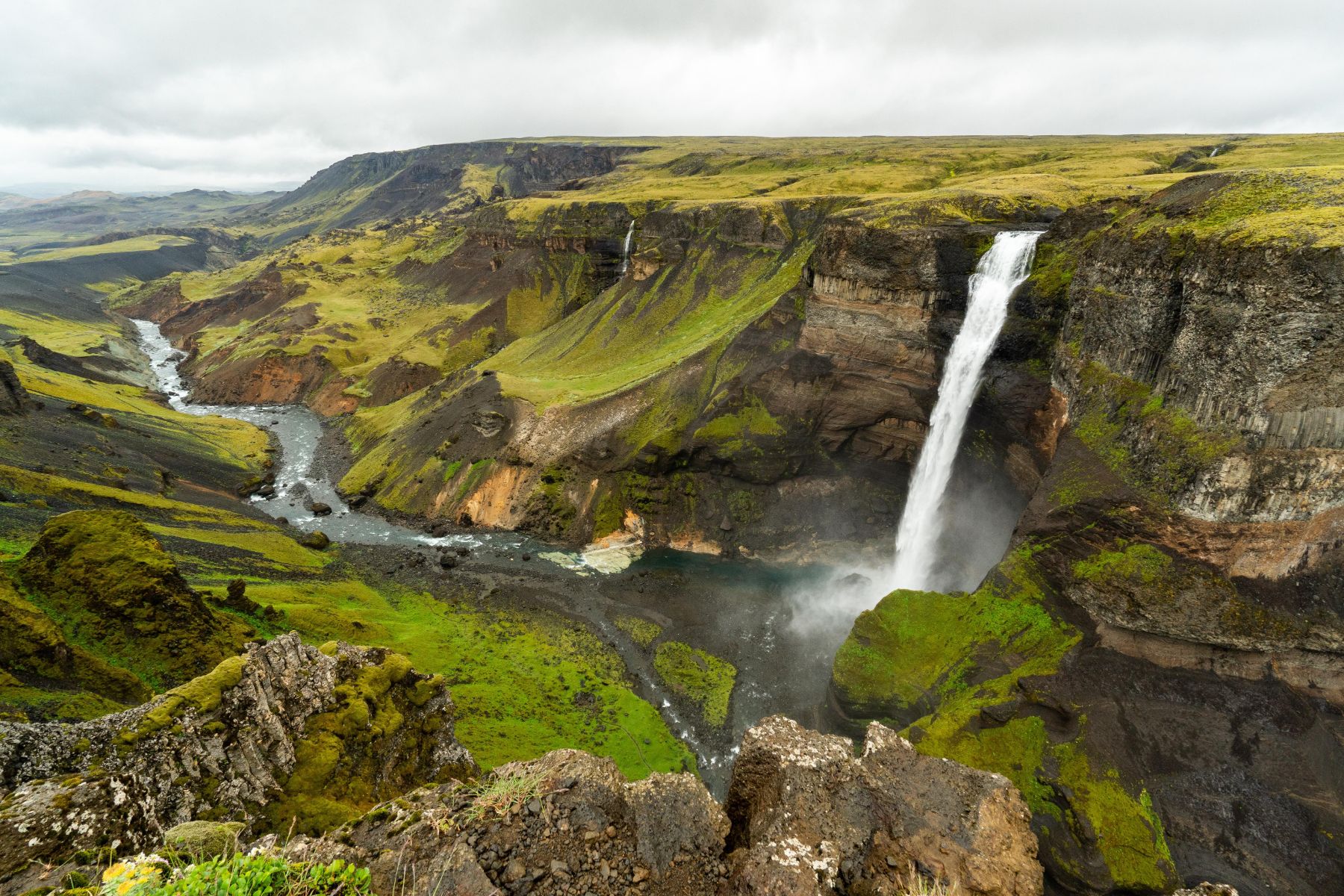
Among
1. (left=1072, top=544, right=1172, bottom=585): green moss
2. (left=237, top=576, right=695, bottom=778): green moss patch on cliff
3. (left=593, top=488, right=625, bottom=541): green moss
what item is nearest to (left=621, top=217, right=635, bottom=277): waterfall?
(left=593, top=488, right=625, bottom=541): green moss

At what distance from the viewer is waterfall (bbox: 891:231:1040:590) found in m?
37.5

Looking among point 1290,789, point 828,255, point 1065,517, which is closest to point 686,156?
point 828,255

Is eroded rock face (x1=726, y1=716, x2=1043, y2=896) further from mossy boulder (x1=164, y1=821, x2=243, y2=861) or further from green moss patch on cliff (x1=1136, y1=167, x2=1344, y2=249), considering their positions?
green moss patch on cliff (x1=1136, y1=167, x2=1344, y2=249)

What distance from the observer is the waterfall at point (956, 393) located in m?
37.5

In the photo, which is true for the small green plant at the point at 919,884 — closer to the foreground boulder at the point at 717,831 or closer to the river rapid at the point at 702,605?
the foreground boulder at the point at 717,831

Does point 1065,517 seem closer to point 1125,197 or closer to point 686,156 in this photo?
point 1125,197

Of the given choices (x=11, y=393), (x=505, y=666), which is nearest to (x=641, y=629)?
(x=505, y=666)

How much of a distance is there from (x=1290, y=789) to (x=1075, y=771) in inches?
252

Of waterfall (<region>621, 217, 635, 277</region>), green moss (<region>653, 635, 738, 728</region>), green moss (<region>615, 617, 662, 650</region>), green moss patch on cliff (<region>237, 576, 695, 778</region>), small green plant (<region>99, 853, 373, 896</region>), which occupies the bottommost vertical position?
green moss (<region>653, 635, 738, 728</region>)

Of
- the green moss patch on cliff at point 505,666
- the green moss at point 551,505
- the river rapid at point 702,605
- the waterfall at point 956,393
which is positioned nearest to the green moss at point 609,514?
the green moss at point 551,505

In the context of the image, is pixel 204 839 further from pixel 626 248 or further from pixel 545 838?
pixel 626 248

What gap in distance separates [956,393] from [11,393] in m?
76.1

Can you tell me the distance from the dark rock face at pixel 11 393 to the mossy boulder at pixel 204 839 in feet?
199

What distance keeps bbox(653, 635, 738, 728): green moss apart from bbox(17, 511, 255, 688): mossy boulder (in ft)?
68.9
